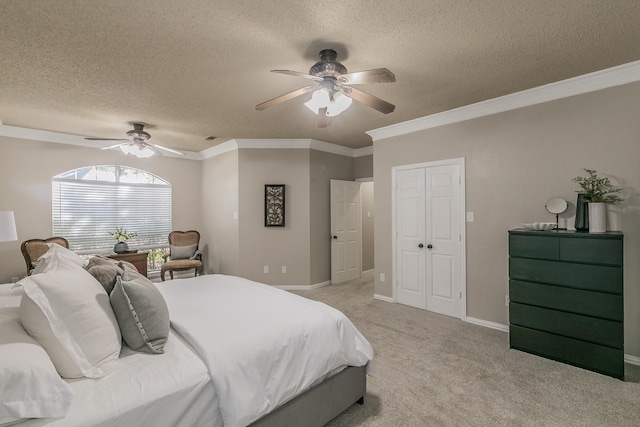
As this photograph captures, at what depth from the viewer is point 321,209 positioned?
539cm

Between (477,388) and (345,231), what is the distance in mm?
3653

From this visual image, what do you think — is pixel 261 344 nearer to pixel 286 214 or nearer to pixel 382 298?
pixel 382 298

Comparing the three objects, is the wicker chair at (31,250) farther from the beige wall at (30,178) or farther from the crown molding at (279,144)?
the crown molding at (279,144)

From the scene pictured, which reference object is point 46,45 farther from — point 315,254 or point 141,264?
point 315,254

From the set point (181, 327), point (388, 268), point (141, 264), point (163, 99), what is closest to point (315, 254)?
point (388, 268)

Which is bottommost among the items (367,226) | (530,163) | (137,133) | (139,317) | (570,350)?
(570,350)

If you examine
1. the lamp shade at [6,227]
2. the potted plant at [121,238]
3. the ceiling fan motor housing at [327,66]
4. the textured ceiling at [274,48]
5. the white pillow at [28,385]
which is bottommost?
the white pillow at [28,385]

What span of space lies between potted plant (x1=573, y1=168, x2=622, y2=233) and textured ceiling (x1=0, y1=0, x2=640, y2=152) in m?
0.98

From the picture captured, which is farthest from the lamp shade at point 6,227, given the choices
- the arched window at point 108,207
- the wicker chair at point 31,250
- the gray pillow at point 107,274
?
the arched window at point 108,207

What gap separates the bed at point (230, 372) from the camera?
3.99ft

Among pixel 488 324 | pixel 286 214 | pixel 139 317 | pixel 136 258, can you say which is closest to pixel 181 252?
pixel 136 258

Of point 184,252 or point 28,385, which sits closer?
point 28,385

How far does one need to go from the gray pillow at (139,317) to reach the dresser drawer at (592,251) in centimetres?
311

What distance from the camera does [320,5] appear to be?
1838mm
